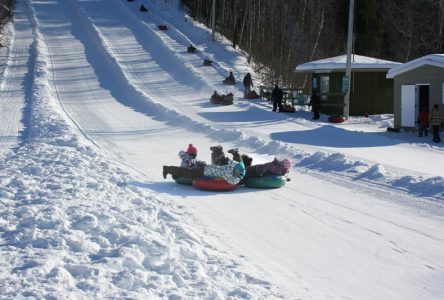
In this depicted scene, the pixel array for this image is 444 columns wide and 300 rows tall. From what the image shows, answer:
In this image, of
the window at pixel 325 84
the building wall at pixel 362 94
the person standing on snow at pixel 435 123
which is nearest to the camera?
the person standing on snow at pixel 435 123

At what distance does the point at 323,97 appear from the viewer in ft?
96.0

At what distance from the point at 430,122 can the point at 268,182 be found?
36.8ft

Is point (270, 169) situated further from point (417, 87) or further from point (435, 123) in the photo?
point (417, 87)

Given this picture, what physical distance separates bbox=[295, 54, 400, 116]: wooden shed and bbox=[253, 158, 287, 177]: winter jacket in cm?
1736

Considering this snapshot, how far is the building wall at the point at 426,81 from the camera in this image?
72.5ft

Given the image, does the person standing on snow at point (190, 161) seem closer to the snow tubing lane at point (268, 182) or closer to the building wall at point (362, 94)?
the snow tubing lane at point (268, 182)

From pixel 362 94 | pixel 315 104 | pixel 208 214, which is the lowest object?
pixel 208 214

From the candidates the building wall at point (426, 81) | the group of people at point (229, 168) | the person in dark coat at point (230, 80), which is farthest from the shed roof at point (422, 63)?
the person in dark coat at point (230, 80)

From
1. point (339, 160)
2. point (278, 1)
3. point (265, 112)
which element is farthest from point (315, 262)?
point (278, 1)

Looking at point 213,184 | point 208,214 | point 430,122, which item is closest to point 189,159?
point 213,184

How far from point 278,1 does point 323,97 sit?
28713 mm

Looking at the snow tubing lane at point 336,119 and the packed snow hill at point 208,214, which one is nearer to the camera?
the packed snow hill at point 208,214

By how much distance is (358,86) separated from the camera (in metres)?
28.7

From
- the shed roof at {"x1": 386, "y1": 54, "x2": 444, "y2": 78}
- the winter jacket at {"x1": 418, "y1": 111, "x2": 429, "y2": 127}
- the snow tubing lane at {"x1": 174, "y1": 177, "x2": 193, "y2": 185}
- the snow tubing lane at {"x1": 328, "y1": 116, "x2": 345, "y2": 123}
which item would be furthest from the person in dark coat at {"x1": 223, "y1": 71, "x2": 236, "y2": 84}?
the snow tubing lane at {"x1": 174, "y1": 177, "x2": 193, "y2": 185}
